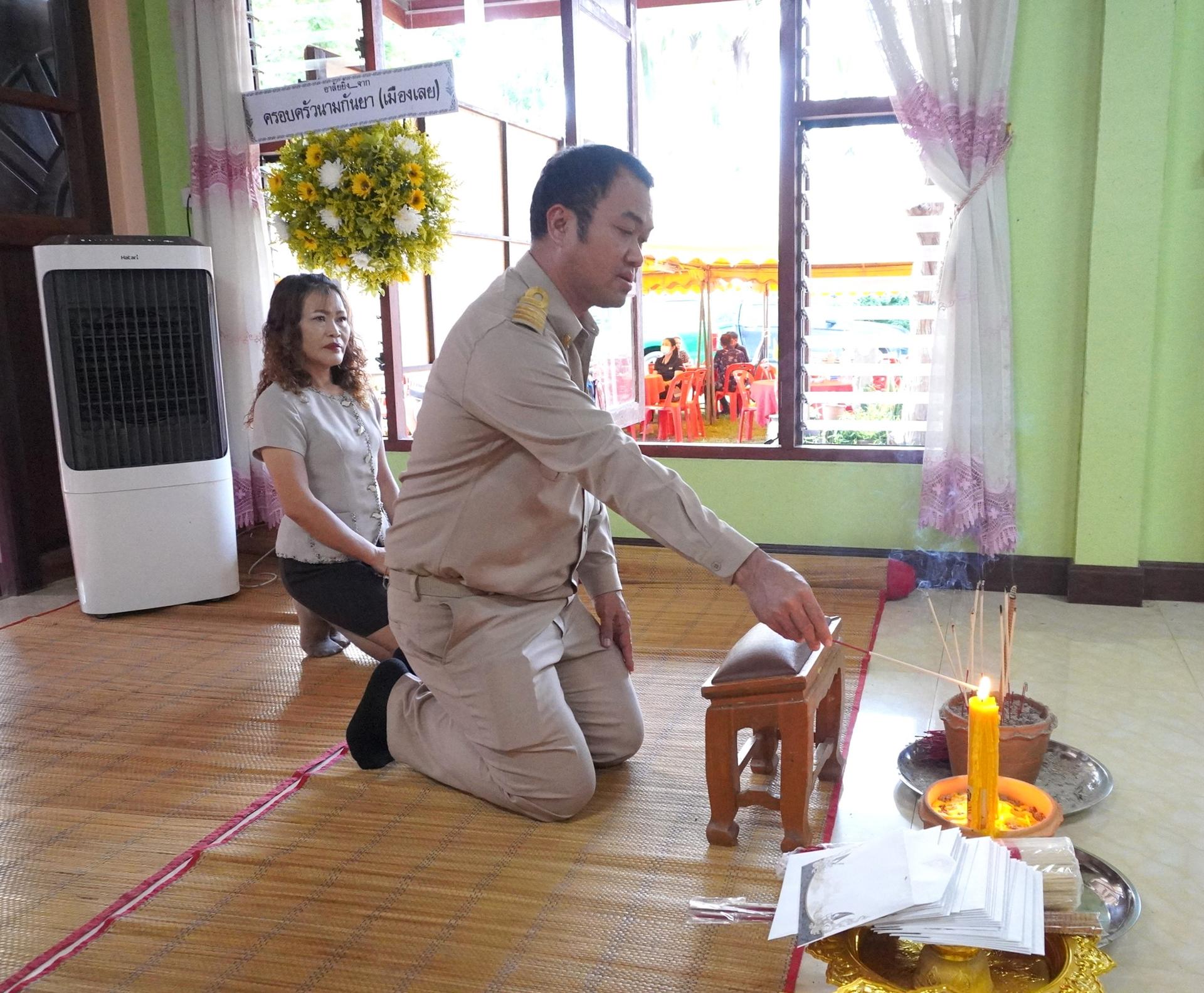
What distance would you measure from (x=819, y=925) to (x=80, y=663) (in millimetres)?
2562

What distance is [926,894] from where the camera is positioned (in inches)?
43.4

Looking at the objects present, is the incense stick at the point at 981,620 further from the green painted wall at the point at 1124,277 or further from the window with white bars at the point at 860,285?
the window with white bars at the point at 860,285

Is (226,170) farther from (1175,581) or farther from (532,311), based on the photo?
(1175,581)

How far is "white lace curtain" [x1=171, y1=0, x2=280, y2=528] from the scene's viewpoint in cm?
408

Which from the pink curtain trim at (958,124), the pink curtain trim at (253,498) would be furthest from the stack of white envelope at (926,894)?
the pink curtain trim at (253,498)

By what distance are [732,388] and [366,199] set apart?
369 centimetres

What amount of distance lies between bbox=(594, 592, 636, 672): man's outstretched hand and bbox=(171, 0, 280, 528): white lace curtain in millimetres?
2368

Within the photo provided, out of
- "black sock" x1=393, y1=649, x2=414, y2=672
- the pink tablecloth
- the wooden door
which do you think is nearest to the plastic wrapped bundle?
"black sock" x1=393, y1=649, x2=414, y2=672

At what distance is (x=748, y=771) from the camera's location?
213 cm

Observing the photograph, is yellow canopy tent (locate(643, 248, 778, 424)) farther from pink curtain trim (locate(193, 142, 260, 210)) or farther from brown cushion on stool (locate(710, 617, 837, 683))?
brown cushion on stool (locate(710, 617, 837, 683))

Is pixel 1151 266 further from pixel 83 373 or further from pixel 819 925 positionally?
pixel 83 373

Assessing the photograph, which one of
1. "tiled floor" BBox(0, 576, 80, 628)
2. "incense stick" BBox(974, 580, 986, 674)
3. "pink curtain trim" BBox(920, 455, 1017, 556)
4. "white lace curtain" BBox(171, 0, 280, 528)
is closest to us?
"incense stick" BBox(974, 580, 986, 674)

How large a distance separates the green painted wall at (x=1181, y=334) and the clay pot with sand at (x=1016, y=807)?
2064mm

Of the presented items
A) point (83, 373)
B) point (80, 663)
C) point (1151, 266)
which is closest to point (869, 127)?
point (1151, 266)
